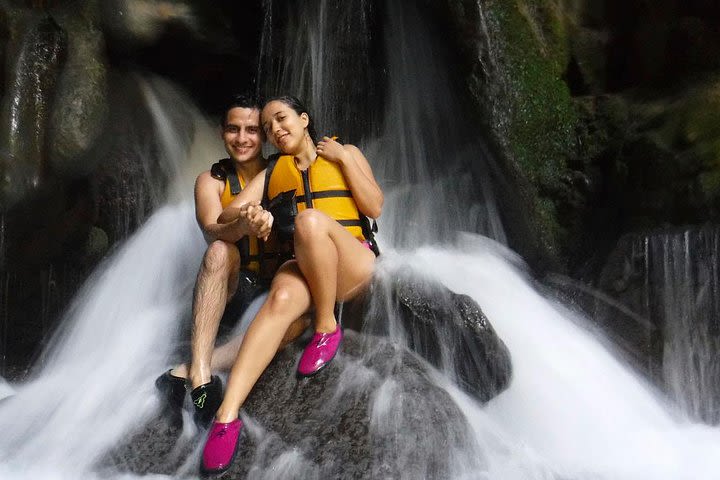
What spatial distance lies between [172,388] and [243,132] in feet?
5.06

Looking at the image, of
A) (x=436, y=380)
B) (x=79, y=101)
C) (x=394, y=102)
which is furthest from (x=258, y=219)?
(x=394, y=102)

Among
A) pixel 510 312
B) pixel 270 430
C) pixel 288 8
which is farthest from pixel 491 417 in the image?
pixel 288 8

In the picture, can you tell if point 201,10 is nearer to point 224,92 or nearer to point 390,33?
point 224,92

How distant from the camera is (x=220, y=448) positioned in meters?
3.20

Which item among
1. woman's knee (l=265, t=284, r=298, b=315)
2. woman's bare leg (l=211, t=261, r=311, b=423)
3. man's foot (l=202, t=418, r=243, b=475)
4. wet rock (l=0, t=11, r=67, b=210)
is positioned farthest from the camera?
wet rock (l=0, t=11, r=67, b=210)

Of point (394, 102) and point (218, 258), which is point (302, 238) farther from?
point (394, 102)

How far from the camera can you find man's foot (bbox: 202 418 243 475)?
319 cm

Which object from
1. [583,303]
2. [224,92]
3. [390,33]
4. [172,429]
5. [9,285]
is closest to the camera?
[172,429]

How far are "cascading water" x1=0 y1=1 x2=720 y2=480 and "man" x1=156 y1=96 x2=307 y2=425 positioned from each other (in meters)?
0.28

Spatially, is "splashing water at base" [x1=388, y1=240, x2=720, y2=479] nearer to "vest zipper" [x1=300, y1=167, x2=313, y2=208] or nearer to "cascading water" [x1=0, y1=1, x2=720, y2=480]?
"cascading water" [x1=0, y1=1, x2=720, y2=480]

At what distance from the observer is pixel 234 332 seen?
157 inches

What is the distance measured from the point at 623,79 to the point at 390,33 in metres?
1.92

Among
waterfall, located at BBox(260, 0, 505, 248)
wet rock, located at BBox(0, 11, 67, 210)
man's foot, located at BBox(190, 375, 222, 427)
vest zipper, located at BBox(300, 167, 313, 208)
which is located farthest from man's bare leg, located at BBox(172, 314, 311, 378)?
wet rock, located at BBox(0, 11, 67, 210)

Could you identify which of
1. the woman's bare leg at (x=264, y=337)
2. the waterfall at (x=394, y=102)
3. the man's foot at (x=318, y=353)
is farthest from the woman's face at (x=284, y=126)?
the waterfall at (x=394, y=102)
